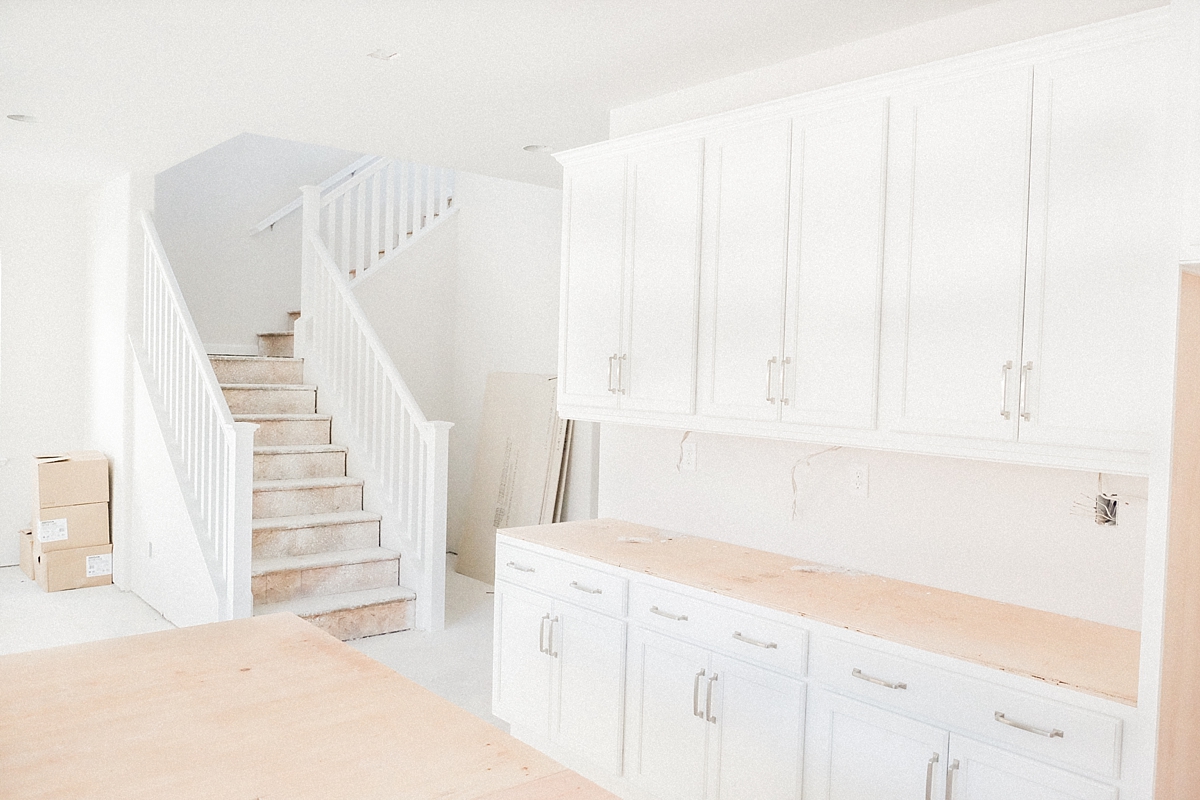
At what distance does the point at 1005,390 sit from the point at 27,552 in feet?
20.2

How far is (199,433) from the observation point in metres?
4.71

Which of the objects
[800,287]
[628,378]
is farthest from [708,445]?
[800,287]

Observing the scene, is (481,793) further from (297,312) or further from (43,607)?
(297,312)

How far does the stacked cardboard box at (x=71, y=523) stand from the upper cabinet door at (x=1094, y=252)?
18.0ft

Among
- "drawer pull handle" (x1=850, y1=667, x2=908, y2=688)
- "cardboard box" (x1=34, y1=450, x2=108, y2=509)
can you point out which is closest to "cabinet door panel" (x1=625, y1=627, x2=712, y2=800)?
"drawer pull handle" (x1=850, y1=667, x2=908, y2=688)

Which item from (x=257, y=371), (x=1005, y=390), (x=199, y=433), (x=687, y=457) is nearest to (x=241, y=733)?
(x=1005, y=390)

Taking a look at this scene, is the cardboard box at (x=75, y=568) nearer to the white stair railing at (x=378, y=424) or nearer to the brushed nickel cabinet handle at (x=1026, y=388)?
the white stair railing at (x=378, y=424)

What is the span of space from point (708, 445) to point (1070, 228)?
5.32ft

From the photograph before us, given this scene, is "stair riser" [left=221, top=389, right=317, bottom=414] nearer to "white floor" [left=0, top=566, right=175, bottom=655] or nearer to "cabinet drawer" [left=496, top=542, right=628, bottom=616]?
"white floor" [left=0, top=566, right=175, bottom=655]

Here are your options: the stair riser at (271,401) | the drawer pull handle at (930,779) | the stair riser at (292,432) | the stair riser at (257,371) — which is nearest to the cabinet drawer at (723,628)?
the drawer pull handle at (930,779)

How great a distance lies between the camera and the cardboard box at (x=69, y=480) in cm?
539

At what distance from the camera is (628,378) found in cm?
332

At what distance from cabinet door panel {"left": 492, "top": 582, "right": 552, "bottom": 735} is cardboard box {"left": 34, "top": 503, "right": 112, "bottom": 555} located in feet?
11.6

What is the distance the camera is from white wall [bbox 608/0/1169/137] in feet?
7.93
